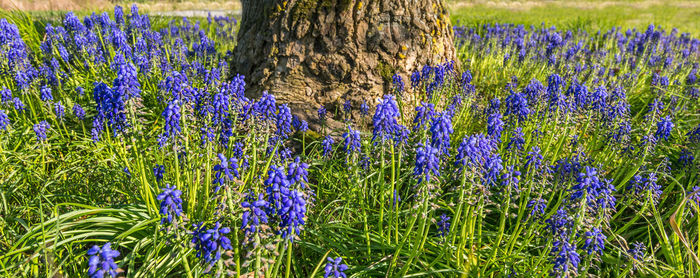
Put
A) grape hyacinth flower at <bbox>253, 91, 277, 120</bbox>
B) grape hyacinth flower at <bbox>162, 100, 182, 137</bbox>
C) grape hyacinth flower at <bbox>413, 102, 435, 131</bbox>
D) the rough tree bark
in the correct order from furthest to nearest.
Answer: the rough tree bark, grape hyacinth flower at <bbox>253, 91, 277, 120</bbox>, grape hyacinth flower at <bbox>162, 100, 182, 137</bbox>, grape hyacinth flower at <bbox>413, 102, 435, 131</bbox>

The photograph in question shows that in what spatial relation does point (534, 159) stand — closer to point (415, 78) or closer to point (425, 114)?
point (425, 114)

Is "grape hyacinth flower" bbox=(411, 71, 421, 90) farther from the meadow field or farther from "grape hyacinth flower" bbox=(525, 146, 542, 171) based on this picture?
"grape hyacinth flower" bbox=(525, 146, 542, 171)

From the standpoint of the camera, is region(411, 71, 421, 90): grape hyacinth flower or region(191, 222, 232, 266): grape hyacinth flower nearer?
region(191, 222, 232, 266): grape hyacinth flower

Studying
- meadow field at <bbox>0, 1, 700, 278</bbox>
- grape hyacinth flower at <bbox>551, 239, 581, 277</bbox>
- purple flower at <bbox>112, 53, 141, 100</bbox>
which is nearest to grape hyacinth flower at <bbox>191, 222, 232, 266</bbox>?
meadow field at <bbox>0, 1, 700, 278</bbox>

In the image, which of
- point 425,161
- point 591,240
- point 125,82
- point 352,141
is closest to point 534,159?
point 591,240

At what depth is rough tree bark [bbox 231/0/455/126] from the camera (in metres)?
4.96

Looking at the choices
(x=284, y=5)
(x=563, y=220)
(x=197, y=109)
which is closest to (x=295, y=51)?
(x=284, y=5)

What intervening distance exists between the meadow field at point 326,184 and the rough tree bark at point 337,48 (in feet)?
0.94

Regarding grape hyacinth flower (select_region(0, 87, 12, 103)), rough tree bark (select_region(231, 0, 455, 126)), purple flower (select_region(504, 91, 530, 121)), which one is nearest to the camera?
purple flower (select_region(504, 91, 530, 121))

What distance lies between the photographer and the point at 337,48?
5.00 metres

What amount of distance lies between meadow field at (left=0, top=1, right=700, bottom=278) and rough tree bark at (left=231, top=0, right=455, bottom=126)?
0.29 m

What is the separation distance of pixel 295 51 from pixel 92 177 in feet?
8.61

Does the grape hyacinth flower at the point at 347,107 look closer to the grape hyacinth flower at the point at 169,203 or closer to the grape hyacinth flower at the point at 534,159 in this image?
the grape hyacinth flower at the point at 534,159

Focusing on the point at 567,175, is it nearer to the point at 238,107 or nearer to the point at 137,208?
the point at 238,107
